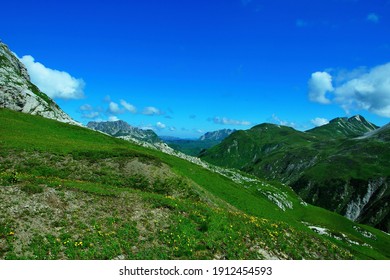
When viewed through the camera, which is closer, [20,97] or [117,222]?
[117,222]

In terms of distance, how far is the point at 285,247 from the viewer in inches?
1169

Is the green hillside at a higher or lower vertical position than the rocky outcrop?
lower

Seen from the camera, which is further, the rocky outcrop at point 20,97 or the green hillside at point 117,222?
the rocky outcrop at point 20,97

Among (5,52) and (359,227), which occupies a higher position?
(5,52)

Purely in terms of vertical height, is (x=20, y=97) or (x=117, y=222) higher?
(x=20, y=97)

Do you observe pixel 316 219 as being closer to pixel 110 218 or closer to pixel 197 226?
pixel 197 226

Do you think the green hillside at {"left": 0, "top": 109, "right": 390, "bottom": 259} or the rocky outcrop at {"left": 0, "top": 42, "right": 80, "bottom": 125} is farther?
the rocky outcrop at {"left": 0, "top": 42, "right": 80, "bottom": 125}

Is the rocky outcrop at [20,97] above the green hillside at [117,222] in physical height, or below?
above

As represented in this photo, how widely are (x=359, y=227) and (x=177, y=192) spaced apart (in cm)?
6675
